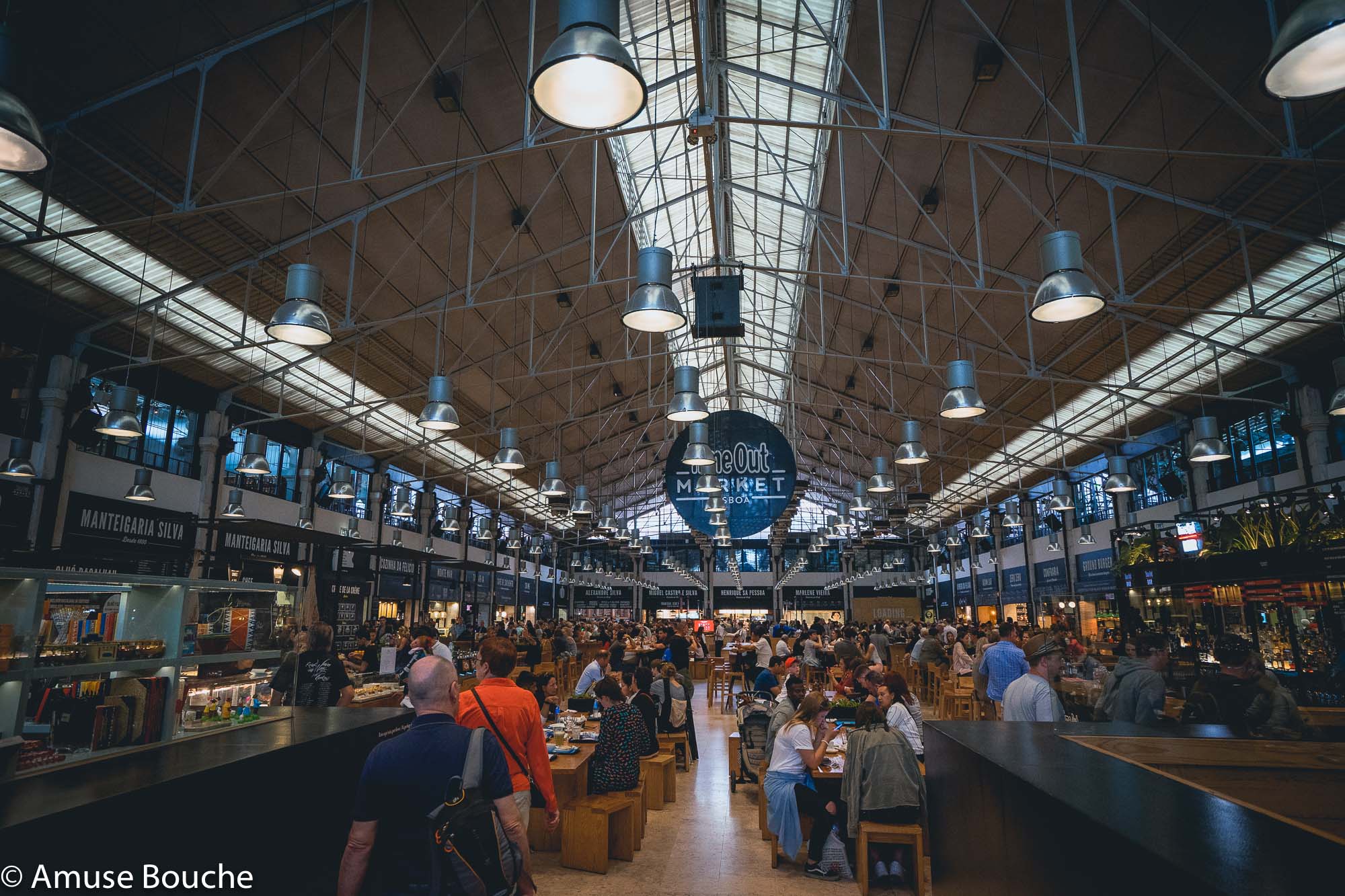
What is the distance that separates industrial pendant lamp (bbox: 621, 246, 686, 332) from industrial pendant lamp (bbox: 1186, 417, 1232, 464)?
867 centimetres

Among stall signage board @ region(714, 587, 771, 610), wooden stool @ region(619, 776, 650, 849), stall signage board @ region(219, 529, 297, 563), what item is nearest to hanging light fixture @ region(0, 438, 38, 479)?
stall signage board @ region(219, 529, 297, 563)

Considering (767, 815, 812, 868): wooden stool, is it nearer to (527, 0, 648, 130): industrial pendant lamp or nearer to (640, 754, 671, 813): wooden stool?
(640, 754, 671, 813): wooden stool

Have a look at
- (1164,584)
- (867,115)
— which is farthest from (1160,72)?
(1164,584)

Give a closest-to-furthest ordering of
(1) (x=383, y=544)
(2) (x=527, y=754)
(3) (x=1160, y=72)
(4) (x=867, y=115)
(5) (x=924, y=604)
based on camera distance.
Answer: (2) (x=527, y=754) < (3) (x=1160, y=72) < (4) (x=867, y=115) < (1) (x=383, y=544) < (5) (x=924, y=604)

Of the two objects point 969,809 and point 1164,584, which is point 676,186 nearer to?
point 1164,584

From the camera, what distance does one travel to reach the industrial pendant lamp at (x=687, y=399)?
25.3ft

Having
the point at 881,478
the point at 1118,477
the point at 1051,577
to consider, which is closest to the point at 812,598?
the point at 1051,577

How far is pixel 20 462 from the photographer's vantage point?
381 inches

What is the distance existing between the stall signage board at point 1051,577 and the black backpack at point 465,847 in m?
24.9

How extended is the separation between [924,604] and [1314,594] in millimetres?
34916

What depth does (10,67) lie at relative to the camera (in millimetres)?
3527

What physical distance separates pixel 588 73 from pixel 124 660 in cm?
356

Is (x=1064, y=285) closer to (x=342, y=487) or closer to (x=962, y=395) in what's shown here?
(x=962, y=395)

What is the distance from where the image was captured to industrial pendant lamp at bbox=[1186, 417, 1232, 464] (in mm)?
10156
